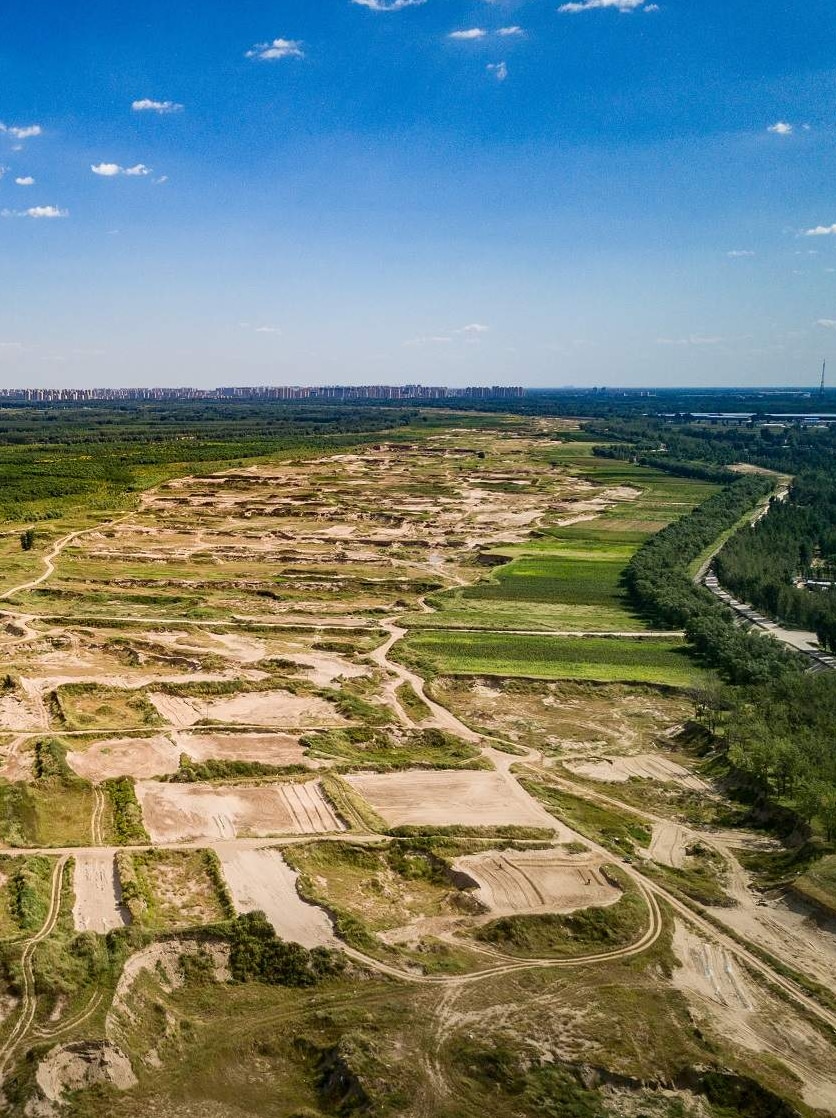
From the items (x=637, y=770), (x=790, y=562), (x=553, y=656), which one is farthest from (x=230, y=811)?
(x=790, y=562)

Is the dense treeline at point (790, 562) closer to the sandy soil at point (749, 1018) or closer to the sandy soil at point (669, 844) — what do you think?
the sandy soil at point (669, 844)

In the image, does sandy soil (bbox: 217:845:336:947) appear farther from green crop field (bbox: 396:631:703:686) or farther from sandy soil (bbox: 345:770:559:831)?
green crop field (bbox: 396:631:703:686)

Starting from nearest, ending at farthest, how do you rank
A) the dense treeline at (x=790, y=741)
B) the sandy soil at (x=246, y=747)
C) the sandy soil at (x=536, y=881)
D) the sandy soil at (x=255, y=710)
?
the sandy soil at (x=536, y=881) < the dense treeline at (x=790, y=741) < the sandy soil at (x=246, y=747) < the sandy soil at (x=255, y=710)

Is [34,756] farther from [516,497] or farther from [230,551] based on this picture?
[516,497]

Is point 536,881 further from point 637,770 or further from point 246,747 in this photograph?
point 246,747

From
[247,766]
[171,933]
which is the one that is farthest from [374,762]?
[171,933]

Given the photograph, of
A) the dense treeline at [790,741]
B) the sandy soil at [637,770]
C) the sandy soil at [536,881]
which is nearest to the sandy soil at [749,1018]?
the sandy soil at [536,881]

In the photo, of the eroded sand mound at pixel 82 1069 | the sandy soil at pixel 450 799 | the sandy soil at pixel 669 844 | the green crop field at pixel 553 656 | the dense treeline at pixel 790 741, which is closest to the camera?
the eroded sand mound at pixel 82 1069
